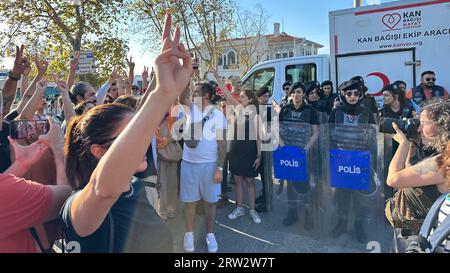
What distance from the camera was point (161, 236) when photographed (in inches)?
59.3

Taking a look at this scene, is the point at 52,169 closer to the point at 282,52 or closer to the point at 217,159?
the point at 217,159

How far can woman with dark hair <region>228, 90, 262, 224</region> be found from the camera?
4754 mm

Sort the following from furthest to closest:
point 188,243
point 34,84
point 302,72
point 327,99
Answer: point 302,72 → point 327,99 → point 188,243 → point 34,84

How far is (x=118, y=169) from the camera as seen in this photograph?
1.08 m

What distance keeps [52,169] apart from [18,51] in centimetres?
204

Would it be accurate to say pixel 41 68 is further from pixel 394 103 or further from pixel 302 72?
pixel 302 72

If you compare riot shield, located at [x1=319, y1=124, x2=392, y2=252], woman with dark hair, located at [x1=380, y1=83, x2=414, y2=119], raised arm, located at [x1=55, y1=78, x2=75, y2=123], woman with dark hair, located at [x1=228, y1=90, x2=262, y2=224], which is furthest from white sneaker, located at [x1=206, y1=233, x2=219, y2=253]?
woman with dark hair, located at [x1=380, y1=83, x2=414, y2=119]

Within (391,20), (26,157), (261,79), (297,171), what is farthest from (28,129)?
(261,79)

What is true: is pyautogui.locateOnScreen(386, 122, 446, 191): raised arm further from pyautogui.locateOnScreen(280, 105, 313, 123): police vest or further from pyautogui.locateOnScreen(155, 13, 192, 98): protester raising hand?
pyautogui.locateOnScreen(280, 105, 313, 123): police vest

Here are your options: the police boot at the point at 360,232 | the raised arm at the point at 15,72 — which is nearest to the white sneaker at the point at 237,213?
the police boot at the point at 360,232

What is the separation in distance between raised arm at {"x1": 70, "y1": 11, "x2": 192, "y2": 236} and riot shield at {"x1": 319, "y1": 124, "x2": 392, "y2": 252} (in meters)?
3.02

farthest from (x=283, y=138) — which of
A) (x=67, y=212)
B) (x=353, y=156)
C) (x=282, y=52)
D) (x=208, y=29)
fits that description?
(x=282, y=52)

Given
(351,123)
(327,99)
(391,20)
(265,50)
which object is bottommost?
(351,123)

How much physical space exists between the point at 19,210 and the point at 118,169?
1.89 feet
